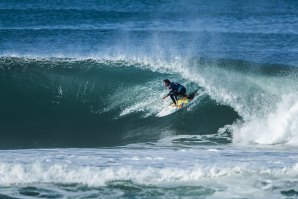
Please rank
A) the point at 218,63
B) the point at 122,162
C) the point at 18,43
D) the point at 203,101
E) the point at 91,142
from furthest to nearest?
the point at 18,43
the point at 218,63
the point at 203,101
the point at 91,142
the point at 122,162

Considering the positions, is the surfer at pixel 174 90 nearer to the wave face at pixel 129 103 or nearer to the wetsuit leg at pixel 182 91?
the wetsuit leg at pixel 182 91

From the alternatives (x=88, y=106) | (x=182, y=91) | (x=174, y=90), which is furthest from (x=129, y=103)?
(x=182, y=91)

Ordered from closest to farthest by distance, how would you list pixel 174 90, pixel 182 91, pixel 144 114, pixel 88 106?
pixel 174 90 → pixel 182 91 → pixel 144 114 → pixel 88 106

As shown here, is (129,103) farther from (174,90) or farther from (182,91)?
(182,91)

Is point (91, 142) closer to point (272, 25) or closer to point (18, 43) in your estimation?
point (18, 43)

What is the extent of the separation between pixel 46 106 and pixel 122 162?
6112 millimetres

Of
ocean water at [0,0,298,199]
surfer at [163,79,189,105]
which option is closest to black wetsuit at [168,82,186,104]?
surfer at [163,79,189,105]

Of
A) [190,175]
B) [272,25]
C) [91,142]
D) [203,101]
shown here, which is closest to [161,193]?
[190,175]

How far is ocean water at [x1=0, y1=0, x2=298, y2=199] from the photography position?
17859 mm

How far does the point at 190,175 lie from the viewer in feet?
59.1

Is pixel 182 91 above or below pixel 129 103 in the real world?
above

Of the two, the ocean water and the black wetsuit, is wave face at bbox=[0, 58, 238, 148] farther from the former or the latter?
the black wetsuit

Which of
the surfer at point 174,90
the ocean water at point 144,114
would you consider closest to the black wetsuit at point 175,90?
the surfer at point 174,90

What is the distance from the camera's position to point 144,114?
2367cm
